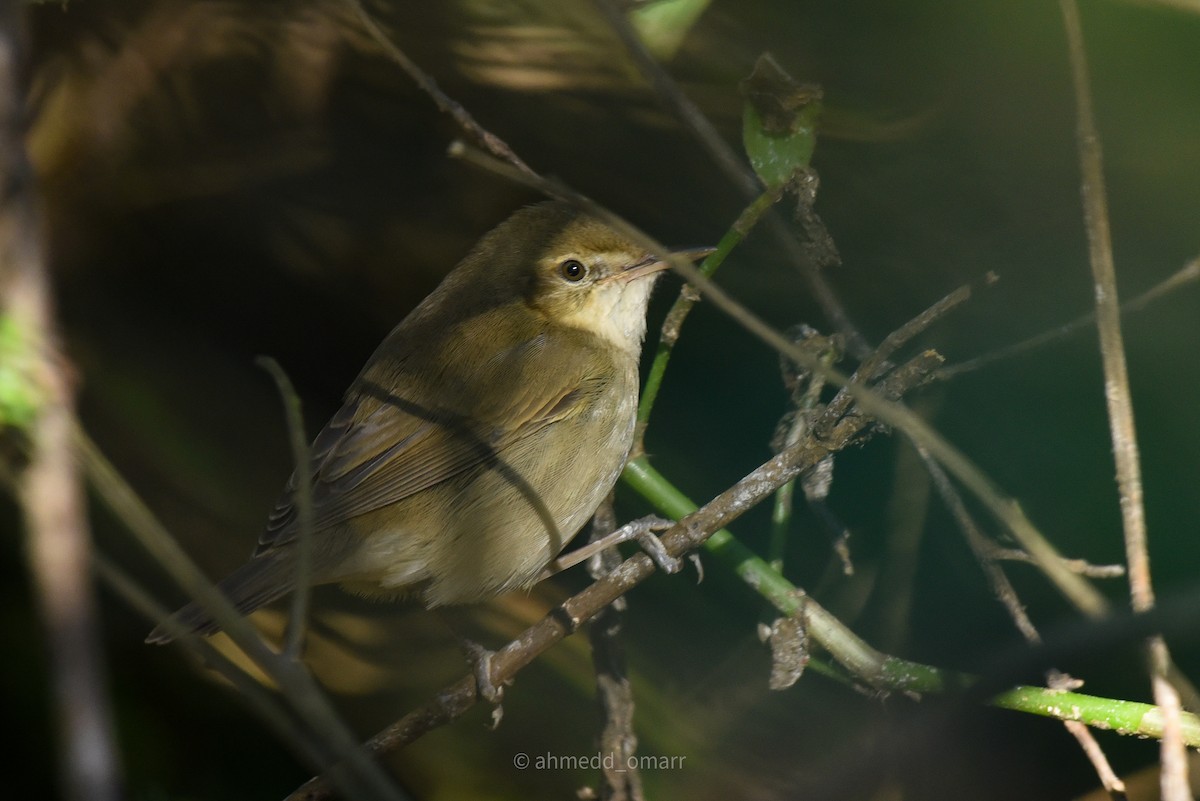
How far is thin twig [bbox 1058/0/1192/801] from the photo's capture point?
5.17 ft

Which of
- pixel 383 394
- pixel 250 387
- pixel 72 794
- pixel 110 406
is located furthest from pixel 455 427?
pixel 72 794

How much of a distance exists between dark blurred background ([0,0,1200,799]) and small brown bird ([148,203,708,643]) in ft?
0.68

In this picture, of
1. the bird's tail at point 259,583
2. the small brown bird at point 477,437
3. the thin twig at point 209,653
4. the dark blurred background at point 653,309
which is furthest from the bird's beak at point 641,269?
the thin twig at point 209,653

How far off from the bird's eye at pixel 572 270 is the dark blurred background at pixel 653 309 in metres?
0.25

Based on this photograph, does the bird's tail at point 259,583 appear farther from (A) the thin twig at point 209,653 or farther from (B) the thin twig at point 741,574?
(A) the thin twig at point 209,653

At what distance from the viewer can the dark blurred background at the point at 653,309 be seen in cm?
204

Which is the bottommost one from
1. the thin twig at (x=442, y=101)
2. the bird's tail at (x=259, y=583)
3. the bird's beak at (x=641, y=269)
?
the bird's tail at (x=259, y=583)

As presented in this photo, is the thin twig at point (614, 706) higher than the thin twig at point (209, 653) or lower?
lower

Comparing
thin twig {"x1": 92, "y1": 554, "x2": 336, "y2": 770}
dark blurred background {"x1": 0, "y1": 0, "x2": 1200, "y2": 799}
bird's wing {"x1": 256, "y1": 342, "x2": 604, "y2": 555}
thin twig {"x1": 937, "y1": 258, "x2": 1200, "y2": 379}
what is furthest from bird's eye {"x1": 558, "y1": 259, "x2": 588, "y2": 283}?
thin twig {"x1": 92, "y1": 554, "x2": 336, "y2": 770}

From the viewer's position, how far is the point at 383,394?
9.35ft

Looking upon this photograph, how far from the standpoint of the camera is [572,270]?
3.24 m

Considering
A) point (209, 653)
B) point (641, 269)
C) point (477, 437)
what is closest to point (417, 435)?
point (477, 437)

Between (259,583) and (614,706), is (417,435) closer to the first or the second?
(259,583)

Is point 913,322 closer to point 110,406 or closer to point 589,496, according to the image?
point 589,496
